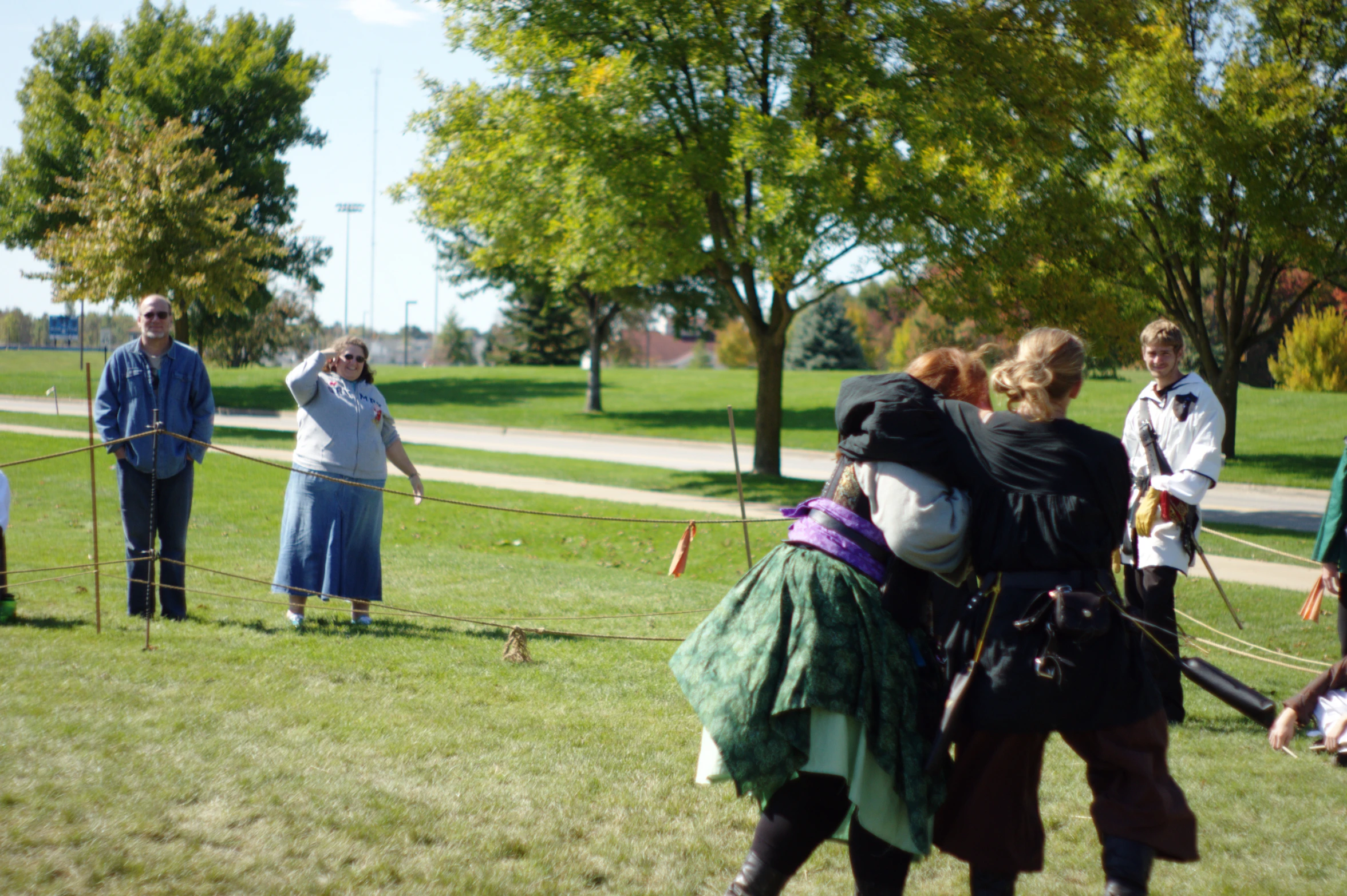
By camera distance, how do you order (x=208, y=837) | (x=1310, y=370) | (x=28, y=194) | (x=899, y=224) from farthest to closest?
(x=1310, y=370) → (x=28, y=194) → (x=899, y=224) → (x=208, y=837)

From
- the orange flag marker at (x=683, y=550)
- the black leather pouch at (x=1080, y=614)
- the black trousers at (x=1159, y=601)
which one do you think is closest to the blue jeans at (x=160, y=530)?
the orange flag marker at (x=683, y=550)

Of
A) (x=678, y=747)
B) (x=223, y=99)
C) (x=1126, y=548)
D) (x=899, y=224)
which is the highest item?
(x=223, y=99)

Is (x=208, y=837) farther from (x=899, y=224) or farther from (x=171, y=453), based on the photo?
(x=899, y=224)

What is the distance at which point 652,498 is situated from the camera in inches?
609

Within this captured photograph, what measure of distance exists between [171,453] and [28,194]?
1177 inches

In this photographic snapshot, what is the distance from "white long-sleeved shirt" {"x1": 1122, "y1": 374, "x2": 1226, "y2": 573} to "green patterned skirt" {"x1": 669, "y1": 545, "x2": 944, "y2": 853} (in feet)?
9.48

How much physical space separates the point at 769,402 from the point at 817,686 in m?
15.2

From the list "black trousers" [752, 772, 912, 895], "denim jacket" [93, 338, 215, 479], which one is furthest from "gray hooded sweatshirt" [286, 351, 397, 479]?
"black trousers" [752, 772, 912, 895]

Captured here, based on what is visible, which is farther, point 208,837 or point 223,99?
point 223,99

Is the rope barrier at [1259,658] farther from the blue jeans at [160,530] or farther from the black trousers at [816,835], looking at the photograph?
the blue jeans at [160,530]

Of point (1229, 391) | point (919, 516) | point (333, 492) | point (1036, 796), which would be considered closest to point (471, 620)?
point (333, 492)

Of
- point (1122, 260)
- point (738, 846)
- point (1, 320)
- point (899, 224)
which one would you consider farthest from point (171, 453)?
point (1, 320)

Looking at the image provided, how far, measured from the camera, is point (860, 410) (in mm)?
2906

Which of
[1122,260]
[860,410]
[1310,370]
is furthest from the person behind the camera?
[1310,370]
